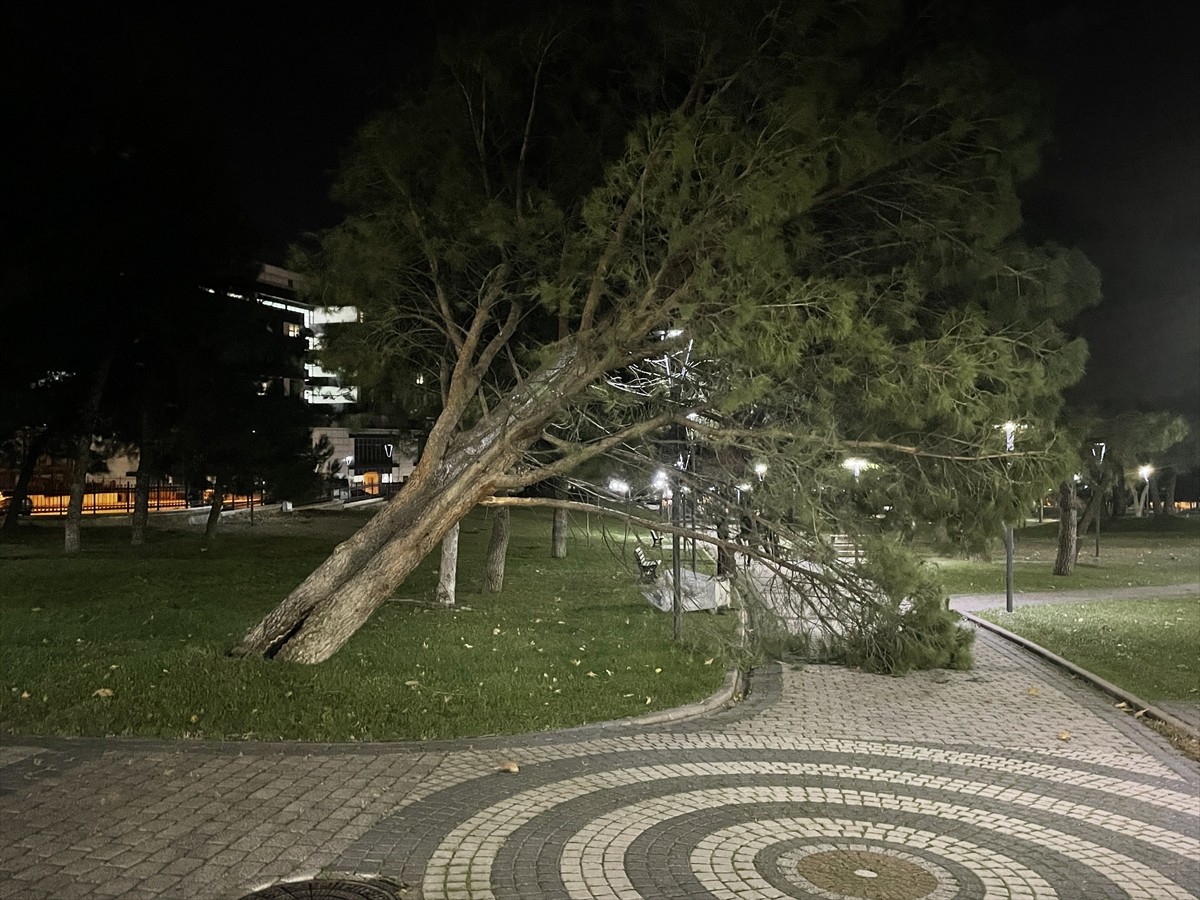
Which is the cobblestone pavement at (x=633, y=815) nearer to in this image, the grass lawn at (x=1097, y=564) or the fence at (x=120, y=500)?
the grass lawn at (x=1097, y=564)

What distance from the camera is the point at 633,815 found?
6.41 metres

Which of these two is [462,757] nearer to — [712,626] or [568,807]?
[568,807]

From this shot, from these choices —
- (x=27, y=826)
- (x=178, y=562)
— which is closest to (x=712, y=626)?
(x=27, y=826)

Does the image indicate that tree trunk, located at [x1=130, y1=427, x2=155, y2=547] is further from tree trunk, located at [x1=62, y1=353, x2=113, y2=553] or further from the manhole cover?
the manhole cover

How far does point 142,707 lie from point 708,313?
6534 mm

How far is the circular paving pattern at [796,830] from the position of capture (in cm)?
531

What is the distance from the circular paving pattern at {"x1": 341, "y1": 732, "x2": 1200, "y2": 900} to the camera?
5.31 metres

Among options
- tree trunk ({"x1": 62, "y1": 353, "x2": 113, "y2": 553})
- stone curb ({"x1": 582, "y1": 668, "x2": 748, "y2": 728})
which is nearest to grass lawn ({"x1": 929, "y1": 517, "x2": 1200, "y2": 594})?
stone curb ({"x1": 582, "y1": 668, "x2": 748, "y2": 728})

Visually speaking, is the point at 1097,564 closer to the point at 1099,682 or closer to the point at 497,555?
the point at 497,555

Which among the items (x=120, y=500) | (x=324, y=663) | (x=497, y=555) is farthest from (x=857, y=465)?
(x=120, y=500)

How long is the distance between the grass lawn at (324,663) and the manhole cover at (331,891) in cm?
298

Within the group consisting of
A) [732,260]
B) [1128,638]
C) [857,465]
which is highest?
[732,260]

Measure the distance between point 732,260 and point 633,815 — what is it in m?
5.40

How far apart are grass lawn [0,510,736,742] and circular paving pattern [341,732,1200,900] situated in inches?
72.3
